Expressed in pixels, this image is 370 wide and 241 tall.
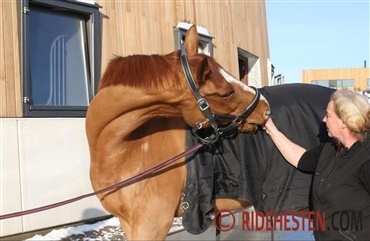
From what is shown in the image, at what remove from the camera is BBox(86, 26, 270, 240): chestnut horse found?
97.4 inches

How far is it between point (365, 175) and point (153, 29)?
507 cm

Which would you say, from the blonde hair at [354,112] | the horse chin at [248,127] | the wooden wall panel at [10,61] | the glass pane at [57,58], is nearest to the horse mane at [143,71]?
the horse chin at [248,127]

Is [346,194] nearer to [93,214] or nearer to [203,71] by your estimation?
[203,71]

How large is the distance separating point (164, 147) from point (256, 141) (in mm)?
648

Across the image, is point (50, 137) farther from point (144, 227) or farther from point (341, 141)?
point (341, 141)

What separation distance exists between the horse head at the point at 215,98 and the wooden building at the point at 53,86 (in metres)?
2.92

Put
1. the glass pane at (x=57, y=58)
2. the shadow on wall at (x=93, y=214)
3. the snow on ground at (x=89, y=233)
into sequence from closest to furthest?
1. the snow on ground at (x=89, y=233)
2. the glass pane at (x=57, y=58)
3. the shadow on wall at (x=93, y=214)

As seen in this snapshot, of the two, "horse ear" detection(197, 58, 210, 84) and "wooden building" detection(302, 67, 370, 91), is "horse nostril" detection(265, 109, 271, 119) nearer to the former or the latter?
"horse ear" detection(197, 58, 210, 84)

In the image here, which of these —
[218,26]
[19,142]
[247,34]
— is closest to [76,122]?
[19,142]

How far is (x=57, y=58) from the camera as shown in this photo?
18.0 feet

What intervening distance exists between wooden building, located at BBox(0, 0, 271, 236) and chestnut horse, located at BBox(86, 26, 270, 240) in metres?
2.42

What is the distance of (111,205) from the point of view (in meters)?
2.87

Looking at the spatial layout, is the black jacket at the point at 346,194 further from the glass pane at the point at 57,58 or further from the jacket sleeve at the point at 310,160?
the glass pane at the point at 57,58

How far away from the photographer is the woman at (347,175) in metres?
2.40
